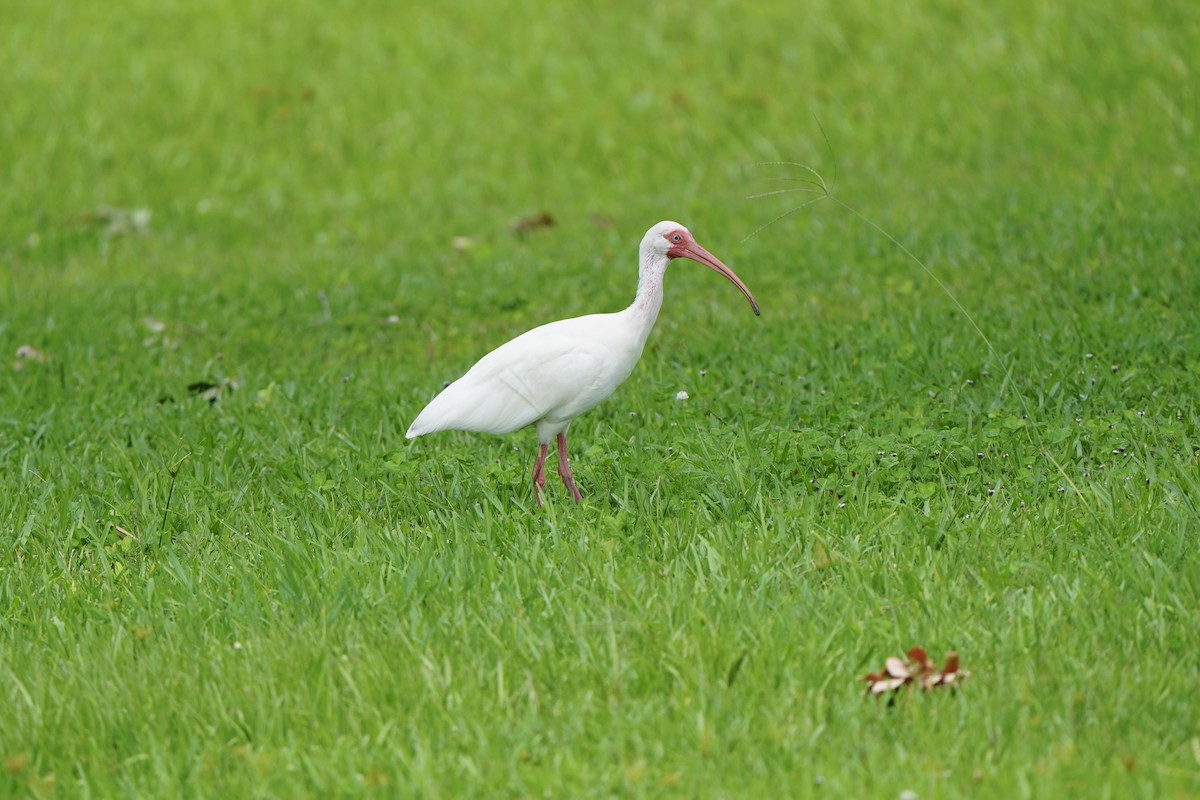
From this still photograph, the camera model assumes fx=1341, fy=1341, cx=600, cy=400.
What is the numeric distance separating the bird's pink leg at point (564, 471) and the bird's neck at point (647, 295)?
1.62 ft

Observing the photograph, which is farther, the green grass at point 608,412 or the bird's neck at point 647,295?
the bird's neck at point 647,295

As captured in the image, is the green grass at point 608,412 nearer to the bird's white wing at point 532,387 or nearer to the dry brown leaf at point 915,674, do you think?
the dry brown leaf at point 915,674

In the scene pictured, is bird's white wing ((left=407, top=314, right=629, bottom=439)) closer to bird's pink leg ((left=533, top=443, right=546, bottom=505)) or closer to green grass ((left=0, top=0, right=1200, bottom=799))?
bird's pink leg ((left=533, top=443, right=546, bottom=505))

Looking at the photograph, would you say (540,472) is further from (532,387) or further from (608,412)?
(608,412)

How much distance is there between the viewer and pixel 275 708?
135 inches

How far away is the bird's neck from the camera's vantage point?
15.8 feet

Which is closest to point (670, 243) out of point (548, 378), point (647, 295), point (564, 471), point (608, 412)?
point (647, 295)

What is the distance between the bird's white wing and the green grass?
32cm

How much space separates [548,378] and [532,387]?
0.21 feet

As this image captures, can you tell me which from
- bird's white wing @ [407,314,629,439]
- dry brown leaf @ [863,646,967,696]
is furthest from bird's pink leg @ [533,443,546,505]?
dry brown leaf @ [863,646,967,696]

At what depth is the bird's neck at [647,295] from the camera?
4828mm

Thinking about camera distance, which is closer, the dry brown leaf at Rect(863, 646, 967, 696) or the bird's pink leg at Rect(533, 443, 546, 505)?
the dry brown leaf at Rect(863, 646, 967, 696)

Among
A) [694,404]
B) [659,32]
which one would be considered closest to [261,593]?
[694,404]

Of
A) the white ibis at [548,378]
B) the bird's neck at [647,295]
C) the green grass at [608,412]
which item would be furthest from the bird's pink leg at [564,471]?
the bird's neck at [647,295]
